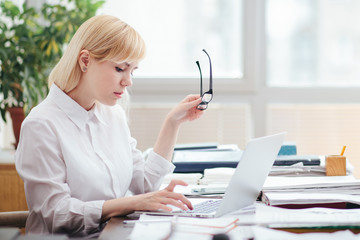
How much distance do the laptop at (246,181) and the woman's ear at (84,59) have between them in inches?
21.4

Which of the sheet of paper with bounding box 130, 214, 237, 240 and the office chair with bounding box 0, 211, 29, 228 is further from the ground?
the sheet of paper with bounding box 130, 214, 237, 240

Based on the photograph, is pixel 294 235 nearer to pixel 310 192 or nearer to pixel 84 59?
pixel 310 192

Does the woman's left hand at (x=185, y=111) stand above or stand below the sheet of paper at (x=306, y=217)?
above

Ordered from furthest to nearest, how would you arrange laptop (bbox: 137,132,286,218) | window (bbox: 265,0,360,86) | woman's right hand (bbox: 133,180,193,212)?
window (bbox: 265,0,360,86)
woman's right hand (bbox: 133,180,193,212)
laptop (bbox: 137,132,286,218)

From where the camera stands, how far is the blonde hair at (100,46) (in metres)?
1.49

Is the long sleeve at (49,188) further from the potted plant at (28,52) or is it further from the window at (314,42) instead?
the window at (314,42)

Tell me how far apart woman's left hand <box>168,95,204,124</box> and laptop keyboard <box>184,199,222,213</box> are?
372 millimetres

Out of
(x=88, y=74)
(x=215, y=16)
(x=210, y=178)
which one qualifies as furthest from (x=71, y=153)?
(x=215, y=16)

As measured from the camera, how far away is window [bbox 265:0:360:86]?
3.14 metres

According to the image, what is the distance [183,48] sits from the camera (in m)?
3.20

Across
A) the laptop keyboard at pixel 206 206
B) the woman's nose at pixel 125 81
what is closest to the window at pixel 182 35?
the woman's nose at pixel 125 81

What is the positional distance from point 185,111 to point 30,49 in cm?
124

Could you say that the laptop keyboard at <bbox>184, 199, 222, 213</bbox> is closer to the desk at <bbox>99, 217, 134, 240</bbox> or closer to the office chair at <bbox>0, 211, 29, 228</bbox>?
the desk at <bbox>99, 217, 134, 240</bbox>

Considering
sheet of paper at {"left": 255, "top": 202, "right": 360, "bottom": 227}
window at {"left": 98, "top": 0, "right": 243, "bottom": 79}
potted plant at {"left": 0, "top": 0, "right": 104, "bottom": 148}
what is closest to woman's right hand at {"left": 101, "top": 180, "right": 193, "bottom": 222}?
sheet of paper at {"left": 255, "top": 202, "right": 360, "bottom": 227}
